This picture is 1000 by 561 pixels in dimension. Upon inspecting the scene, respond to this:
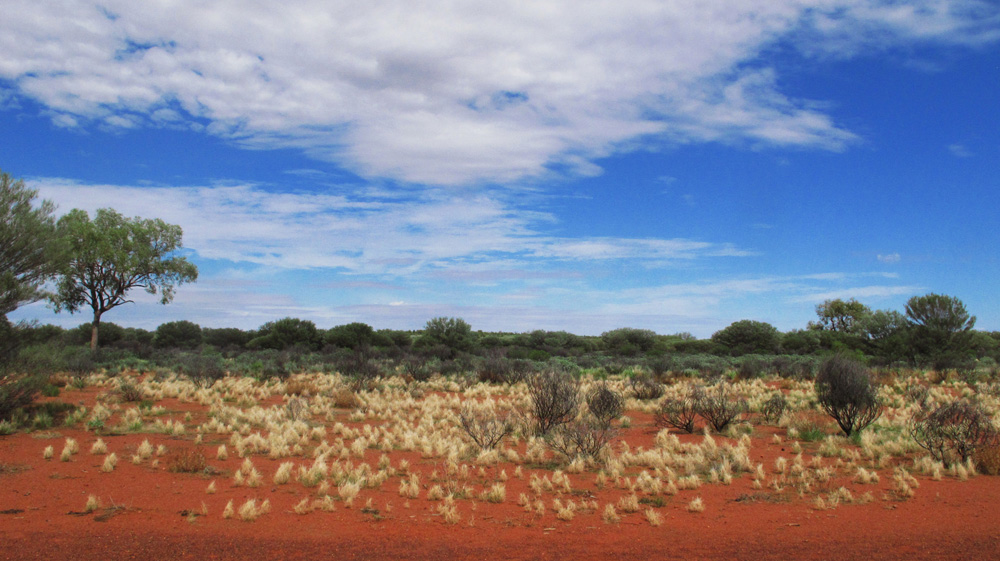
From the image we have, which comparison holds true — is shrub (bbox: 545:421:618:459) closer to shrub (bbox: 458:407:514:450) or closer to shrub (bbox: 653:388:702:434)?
shrub (bbox: 458:407:514:450)

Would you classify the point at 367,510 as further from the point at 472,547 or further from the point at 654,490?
the point at 654,490

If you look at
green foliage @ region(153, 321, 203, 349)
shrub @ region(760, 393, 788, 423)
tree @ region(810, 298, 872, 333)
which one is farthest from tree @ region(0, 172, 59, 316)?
tree @ region(810, 298, 872, 333)

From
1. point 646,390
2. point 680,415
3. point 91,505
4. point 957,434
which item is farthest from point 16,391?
point 957,434

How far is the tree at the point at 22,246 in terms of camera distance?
46.2 ft

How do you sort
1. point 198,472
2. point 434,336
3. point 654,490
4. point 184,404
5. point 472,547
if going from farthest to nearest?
1. point 434,336
2. point 184,404
3. point 198,472
4. point 654,490
5. point 472,547

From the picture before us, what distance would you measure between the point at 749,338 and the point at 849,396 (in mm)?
44269

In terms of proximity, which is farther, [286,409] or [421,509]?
[286,409]

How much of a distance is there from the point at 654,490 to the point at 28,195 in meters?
16.6

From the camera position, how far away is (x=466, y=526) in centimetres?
757

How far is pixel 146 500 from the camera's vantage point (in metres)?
8.43

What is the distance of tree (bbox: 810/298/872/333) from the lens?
76188 millimetres

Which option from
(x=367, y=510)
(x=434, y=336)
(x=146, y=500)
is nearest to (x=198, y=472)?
(x=146, y=500)

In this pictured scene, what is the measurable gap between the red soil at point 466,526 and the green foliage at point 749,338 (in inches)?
1719

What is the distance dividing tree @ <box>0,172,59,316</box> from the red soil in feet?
20.2
